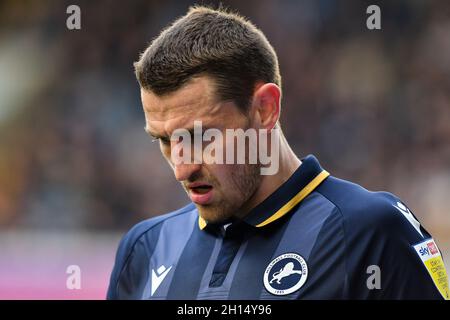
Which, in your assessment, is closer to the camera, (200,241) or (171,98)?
(171,98)

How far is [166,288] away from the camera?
2.04 m

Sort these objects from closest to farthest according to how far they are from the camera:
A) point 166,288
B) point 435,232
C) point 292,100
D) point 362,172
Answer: point 166,288 < point 435,232 < point 362,172 < point 292,100

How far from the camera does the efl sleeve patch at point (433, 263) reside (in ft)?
5.98

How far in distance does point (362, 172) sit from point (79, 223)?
2508 millimetres

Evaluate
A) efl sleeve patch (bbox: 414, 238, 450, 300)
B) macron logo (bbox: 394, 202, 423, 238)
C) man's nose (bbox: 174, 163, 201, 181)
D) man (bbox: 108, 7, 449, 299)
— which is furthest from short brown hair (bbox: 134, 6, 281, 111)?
efl sleeve patch (bbox: 414, 238, 450, 300)

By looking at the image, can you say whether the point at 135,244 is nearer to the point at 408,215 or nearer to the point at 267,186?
the point at 267,186

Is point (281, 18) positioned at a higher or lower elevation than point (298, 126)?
higher

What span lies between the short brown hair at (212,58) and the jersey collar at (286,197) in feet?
0.75

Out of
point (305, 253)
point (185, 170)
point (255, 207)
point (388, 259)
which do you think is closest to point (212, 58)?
point (185, 170)

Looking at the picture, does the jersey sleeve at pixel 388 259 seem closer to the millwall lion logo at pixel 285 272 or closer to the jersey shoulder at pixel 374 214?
the jersey shoulder at pixel 374 214

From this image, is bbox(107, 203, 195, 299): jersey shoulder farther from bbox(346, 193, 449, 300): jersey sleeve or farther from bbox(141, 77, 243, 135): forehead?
bbox(346, 193, 449, 300): jersey sleeve

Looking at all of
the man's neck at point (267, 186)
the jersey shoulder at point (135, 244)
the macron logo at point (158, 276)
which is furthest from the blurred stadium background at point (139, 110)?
the man's neck at point (267, 186)
